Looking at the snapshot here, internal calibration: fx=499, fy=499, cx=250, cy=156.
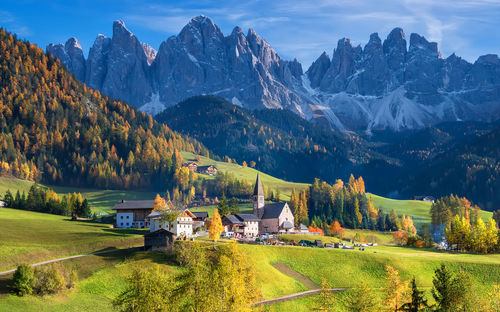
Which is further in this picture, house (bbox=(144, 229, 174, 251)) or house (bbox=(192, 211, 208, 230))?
house (bbox=(192, 211, 208, 230))

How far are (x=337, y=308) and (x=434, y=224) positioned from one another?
125 metres

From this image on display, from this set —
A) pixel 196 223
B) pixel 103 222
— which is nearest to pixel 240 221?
pixel 196 223

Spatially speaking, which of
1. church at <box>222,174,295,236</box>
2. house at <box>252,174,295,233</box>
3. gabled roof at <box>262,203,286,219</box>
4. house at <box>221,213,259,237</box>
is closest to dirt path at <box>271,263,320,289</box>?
house at <box>221,213,259,237</box>

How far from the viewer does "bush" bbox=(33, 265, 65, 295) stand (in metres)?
72.5

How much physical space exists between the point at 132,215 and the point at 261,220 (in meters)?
42.6

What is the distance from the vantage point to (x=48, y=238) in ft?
327

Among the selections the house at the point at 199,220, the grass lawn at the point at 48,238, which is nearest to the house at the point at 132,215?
the grass lawn at the point at 48,238

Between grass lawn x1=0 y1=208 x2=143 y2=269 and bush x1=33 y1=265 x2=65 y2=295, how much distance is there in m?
9.66

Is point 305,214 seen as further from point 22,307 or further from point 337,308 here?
point 22,307

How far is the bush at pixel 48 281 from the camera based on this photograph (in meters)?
72.5

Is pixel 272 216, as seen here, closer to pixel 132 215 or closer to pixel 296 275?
pixel 132 215

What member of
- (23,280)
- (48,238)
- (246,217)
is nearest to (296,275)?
(23,280)

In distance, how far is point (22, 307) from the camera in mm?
66750

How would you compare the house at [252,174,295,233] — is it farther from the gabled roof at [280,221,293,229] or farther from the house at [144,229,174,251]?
the house at [144,229,174,251]
